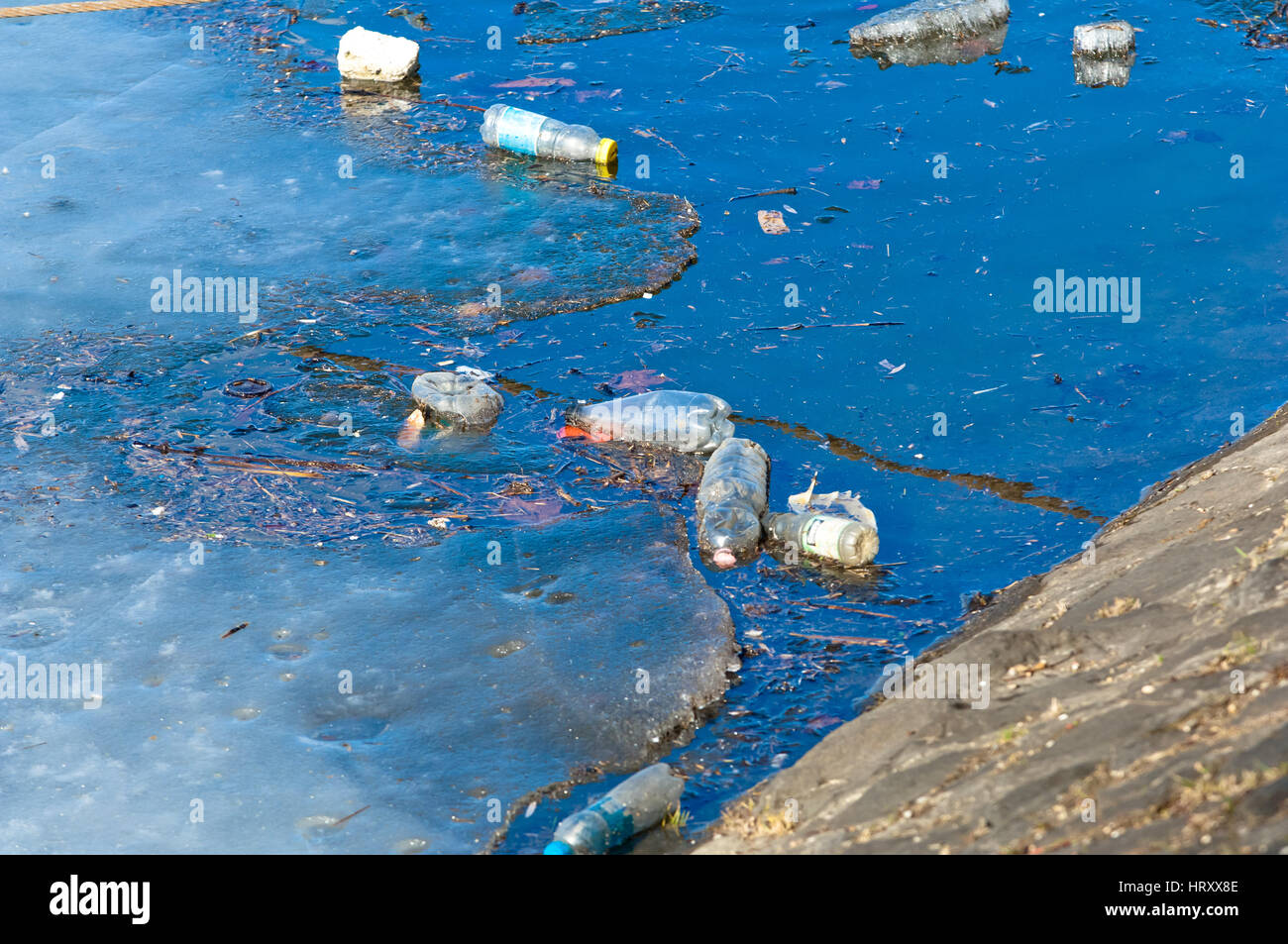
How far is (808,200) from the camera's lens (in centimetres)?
746

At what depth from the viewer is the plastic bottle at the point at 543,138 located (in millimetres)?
7949

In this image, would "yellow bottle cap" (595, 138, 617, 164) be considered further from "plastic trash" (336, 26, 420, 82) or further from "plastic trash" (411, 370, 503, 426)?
"plastic trash" (411, 370, 503, 426)

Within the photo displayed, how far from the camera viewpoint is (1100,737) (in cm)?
325

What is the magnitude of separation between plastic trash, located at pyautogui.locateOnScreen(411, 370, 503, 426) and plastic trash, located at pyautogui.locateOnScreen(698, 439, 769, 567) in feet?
3.85

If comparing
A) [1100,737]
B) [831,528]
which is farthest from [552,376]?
[1100,737]

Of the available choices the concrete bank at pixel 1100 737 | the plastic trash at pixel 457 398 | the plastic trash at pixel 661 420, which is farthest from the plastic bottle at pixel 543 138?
the concrete bank at pixel 1100 737

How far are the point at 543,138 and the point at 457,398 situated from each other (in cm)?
289

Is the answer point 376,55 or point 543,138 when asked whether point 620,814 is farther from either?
point 376,55

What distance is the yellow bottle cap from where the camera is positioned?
25.9 ft

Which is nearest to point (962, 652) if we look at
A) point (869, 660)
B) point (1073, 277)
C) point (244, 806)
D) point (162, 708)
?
point (869, 660)

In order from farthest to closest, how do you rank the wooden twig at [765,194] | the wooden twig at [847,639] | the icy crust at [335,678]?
the wooden twig at [765,194], the wooden twig at [847,639], the icy crust at [335,678]

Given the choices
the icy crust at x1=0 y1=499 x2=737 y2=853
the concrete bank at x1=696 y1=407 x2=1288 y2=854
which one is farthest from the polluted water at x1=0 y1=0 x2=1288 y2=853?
the concrete bank at x1=696 y1=407 x2=1288 y2=854

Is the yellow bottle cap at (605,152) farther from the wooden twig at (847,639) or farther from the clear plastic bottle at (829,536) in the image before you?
the wooden twig at (847,639)
